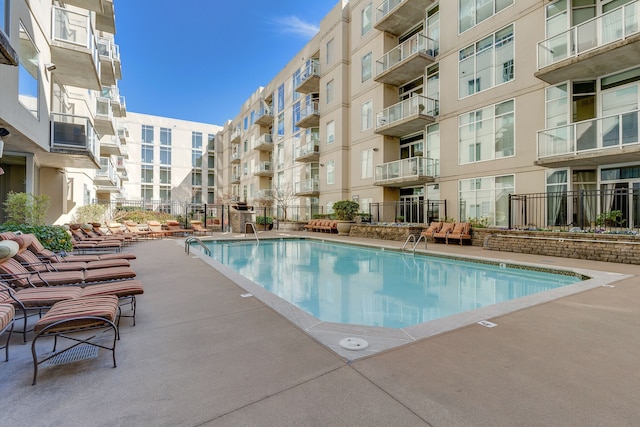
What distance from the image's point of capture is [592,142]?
10.4 m

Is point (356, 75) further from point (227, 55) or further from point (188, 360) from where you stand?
point (227, 55)

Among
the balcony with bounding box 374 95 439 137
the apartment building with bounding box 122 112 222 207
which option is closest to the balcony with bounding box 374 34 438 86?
the balcony with bounding box 374 95 439 137

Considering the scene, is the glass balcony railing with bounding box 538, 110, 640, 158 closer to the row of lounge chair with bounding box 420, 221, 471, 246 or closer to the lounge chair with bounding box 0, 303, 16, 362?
the row of lounge chair with bounding box 420, 221, 471, 246

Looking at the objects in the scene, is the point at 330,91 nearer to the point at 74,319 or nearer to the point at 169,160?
the point at 74,319

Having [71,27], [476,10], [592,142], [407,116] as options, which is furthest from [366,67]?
[71,27]

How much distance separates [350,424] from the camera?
1.96m

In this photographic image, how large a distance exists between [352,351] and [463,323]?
1.60 metres

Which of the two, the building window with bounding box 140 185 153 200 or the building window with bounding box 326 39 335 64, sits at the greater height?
the building window with bounding box 326 39 335 64

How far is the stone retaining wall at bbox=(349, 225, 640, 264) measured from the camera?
27.6ft

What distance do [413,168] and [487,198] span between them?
13.5ft

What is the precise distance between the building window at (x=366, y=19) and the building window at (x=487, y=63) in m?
7.80

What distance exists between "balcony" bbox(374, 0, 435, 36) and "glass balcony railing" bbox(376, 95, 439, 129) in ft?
16.0

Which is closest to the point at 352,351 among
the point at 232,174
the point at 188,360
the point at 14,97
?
the point at 188,360

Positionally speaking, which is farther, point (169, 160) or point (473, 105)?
point (169, 160)
